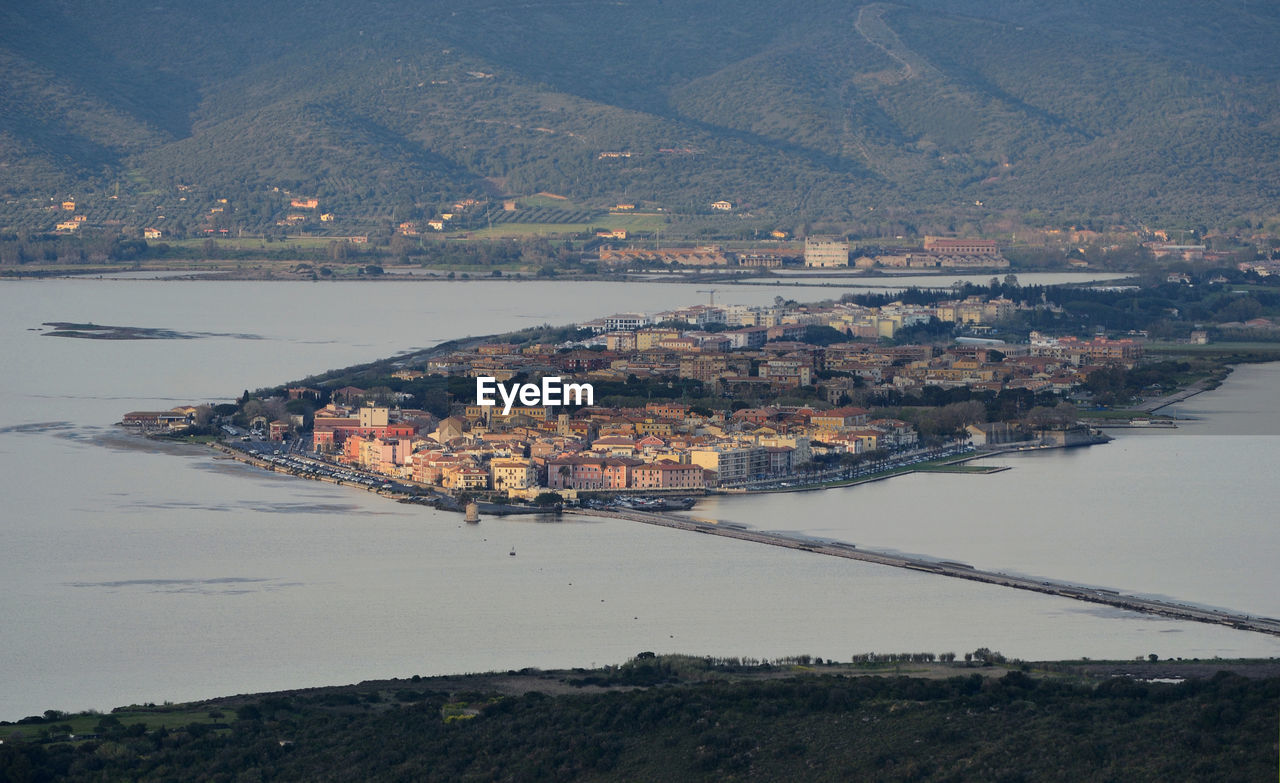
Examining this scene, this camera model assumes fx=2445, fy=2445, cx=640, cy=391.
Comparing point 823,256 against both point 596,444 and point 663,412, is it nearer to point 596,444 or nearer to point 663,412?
point 663,412

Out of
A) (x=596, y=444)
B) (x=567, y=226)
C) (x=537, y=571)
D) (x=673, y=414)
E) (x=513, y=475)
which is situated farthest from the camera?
(x=567, y=226)

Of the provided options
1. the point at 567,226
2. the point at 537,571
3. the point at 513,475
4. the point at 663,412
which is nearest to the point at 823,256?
the point at 567,226

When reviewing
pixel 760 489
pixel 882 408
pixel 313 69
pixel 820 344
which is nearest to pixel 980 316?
pixel 820 344

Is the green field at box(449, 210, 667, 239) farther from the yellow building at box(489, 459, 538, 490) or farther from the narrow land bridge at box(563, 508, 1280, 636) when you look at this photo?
the narrow land bridge at box(563, 508, 1280, 636)

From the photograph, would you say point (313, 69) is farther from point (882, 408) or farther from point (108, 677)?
point (108, 677)

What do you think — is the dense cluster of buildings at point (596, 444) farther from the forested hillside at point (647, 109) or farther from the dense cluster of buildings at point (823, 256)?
the forested hillside at point (647, 109)

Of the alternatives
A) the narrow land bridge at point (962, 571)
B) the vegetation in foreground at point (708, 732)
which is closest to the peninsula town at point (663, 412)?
the narrow land bridge at point (962, 571)
